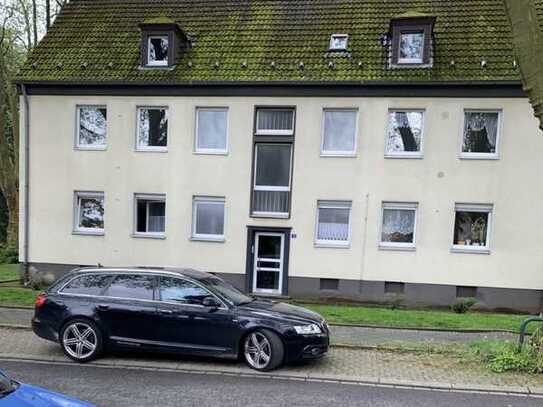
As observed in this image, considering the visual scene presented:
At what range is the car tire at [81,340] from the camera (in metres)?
7.52

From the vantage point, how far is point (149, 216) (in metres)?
16.7

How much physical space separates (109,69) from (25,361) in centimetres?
1150

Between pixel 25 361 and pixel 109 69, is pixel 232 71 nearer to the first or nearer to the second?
pixel 109 69

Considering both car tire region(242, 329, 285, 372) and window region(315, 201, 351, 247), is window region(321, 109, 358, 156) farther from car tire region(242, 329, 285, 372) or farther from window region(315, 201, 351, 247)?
car tire region(242, 329, 285, 372)

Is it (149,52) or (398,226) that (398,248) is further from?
(149,52)

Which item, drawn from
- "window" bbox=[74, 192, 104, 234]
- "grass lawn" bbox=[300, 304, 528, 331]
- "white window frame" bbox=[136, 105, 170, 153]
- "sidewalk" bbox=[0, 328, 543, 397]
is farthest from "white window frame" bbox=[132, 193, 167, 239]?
"sidewalk" bbox=[0, 328, 543, 397]

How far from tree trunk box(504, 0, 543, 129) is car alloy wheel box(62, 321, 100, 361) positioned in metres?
7.55

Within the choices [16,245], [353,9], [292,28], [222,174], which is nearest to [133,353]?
[222,174]

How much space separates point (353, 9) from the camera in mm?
16969

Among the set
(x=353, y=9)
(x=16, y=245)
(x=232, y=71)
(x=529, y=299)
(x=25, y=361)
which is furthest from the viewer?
(x=16, y=245)

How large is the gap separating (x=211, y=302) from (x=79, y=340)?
7.33 feet

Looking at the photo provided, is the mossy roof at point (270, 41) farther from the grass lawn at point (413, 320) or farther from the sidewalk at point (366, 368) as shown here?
the sidewalk at point (366, 368)

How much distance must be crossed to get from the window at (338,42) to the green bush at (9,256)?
18.7 meters

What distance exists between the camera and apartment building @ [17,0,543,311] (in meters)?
14.9
